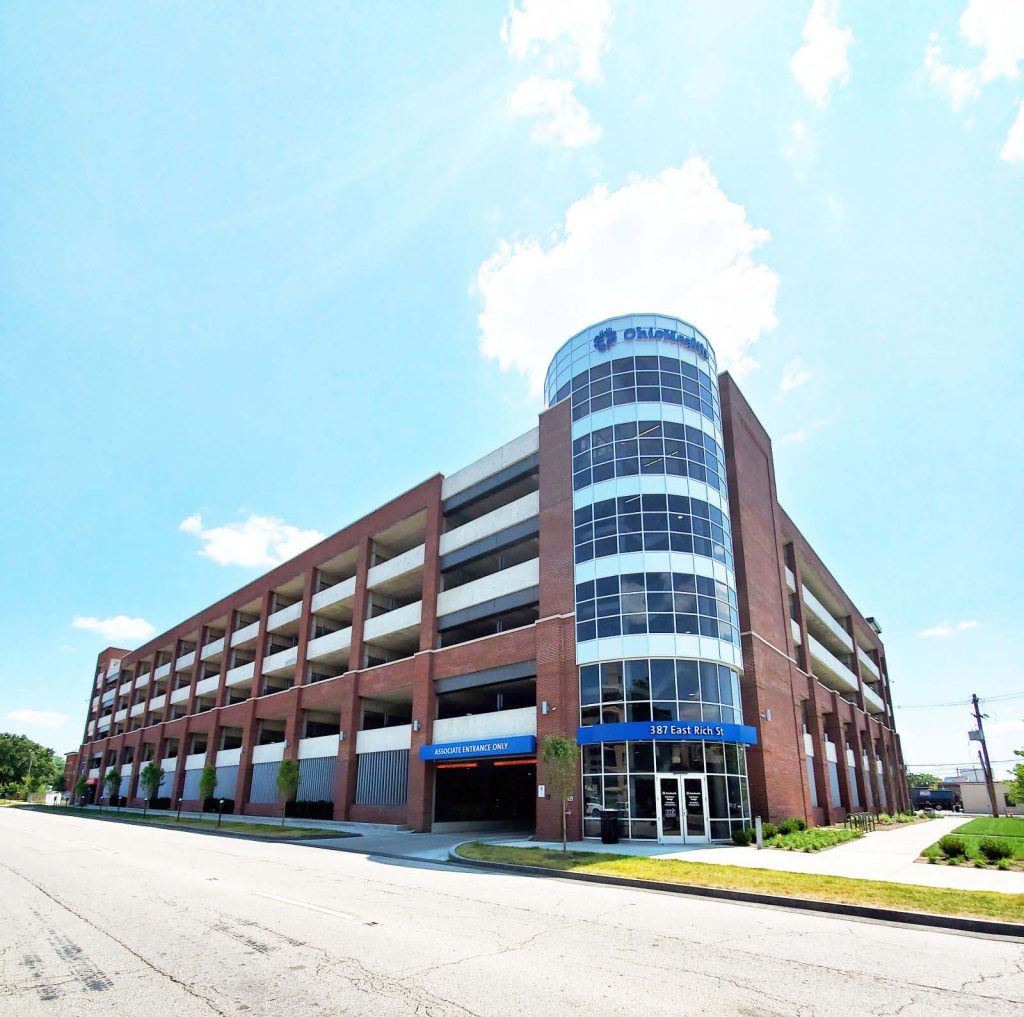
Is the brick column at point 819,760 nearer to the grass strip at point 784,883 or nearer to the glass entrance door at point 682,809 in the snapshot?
the glass entrance door at point 682,809

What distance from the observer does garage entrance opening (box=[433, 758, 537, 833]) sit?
32250 millimetres

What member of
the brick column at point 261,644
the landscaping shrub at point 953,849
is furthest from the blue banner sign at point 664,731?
the brick column at point 261,644

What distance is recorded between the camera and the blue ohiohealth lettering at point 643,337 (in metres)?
30.4

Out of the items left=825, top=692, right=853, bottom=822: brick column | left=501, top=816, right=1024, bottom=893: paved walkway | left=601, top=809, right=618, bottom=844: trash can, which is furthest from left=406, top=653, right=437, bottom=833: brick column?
left=825, top=692, right=853, bottom=822: brick column

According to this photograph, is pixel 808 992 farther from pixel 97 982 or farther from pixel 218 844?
pixel 218 844

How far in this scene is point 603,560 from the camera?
27.0 metres

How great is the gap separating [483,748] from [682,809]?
8791mm

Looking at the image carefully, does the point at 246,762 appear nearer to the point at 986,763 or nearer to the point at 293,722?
the point at 293,722

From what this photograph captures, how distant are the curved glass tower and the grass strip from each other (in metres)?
4.88

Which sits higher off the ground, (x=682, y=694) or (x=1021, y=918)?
(x=682, y=694)

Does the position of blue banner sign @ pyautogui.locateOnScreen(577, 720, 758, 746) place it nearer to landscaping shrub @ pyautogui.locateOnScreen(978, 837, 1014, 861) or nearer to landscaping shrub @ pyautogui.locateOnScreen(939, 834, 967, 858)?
landscaping shrub @ pyautogui.locateOnScreen(939, 834, 967, 858)

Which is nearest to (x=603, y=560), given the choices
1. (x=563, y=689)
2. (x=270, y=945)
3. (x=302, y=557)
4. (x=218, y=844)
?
(x=563, y=689)

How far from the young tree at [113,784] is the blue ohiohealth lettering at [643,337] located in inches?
2379

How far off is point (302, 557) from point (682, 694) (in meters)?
30.9
